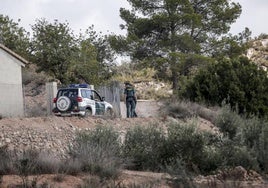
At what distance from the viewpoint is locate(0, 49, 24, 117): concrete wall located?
31391mm

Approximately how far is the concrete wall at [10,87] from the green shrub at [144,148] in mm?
14405

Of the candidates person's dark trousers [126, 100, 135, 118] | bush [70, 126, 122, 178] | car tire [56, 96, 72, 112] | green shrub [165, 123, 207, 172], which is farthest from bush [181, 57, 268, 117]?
bush [70, 126, 122, 178]

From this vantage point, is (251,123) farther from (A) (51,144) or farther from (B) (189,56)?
(B) (189,56)

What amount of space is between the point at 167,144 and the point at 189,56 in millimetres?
30075

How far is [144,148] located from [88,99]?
1378 cm

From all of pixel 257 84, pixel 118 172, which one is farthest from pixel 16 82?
pixel 118 172

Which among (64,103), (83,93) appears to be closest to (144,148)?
(64,103)

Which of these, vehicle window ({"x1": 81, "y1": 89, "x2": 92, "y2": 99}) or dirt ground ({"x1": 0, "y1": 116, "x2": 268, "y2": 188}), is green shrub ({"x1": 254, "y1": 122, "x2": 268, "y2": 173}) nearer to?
dirt ground ({"x1": 0, "y1": 116, "x2": 268, "y2": 188})

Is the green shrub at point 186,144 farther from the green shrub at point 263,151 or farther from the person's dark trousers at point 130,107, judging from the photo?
the person's dark trousers at point 130,107

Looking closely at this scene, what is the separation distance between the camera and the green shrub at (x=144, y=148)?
15.5 m

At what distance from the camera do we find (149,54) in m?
49.1

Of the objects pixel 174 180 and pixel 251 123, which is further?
pixel 251 123

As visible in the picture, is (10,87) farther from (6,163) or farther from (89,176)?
(89,176)

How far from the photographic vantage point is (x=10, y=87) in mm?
32062
